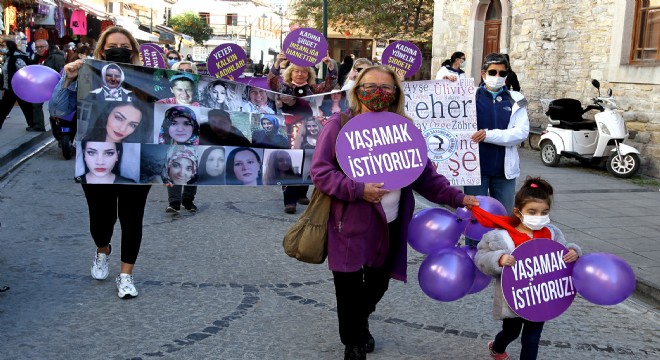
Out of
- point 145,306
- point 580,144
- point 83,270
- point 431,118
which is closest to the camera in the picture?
point 145,306

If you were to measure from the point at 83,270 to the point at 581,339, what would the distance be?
3770 millimetres

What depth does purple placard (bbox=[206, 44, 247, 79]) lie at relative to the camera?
11.8m

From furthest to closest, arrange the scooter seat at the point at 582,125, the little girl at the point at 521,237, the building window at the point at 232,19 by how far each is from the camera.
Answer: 1. the building window at the point at 232,19
2. the scooter seat at the point at 582,125
3. the little girl at the point at 521,237

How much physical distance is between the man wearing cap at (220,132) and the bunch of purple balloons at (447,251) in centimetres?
179

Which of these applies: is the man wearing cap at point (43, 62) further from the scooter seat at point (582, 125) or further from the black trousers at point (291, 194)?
the scooter seat at point (582, 125)

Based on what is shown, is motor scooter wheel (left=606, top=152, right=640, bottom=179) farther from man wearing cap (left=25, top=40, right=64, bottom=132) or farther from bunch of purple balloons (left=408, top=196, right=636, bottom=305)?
man wearing cap (left=25, top=40, right=64, bottom=132)

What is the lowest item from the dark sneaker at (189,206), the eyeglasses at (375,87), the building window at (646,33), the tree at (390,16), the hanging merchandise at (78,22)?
the dark sneaker at (189,206)

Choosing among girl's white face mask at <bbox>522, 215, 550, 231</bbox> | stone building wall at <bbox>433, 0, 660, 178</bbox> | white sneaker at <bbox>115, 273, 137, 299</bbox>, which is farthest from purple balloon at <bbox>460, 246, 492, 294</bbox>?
stone building wall at <bbox>433, 0, 660, 178</bbox>

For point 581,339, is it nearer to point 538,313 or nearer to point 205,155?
point 538,313

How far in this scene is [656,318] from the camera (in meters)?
5.41

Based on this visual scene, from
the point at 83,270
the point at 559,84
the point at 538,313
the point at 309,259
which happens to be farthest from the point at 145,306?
the point at 559,84

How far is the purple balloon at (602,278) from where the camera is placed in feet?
11.9

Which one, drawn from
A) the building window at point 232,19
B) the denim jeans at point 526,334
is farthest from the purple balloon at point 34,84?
the building window at point 232,19

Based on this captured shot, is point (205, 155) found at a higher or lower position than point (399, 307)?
higher
